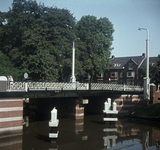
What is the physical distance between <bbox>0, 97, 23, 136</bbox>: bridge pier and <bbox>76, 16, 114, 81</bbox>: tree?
2756cm

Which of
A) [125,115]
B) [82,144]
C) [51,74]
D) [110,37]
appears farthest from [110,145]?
[110,37]

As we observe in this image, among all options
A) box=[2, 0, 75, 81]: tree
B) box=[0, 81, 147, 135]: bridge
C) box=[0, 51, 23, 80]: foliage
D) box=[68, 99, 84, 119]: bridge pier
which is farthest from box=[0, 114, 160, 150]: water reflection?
box=[2, 0, 75, 81]: tree

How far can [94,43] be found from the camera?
4916 centimetres

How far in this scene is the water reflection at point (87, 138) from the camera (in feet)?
53.5

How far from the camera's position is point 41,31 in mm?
37312

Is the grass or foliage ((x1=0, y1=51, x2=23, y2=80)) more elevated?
foliage ((x1=0, y1=51, x2=23, y2=80))

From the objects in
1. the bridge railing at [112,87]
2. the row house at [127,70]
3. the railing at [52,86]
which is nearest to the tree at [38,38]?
the bridge railing at [112,87]

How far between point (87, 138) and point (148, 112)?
14.5 meters

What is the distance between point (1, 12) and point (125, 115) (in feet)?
123

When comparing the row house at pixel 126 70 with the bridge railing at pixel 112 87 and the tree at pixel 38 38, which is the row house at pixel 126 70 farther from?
the bridge railing at pixel 112 87

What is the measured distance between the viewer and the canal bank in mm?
28350

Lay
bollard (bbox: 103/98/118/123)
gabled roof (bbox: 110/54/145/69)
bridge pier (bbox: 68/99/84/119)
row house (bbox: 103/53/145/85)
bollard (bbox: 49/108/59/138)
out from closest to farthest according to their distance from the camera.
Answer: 1. bollard (bbox: 49/108/59/138)
2. bollard (bbox: 103/98/118/123)
3. bridge pier (bbox: 68/99/84/119)
4. row house (bbox: 103/53/145/85)
5. gabled roof (bbox: 110/54/145/69)

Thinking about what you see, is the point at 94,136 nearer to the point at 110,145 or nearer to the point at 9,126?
the point at 110,145

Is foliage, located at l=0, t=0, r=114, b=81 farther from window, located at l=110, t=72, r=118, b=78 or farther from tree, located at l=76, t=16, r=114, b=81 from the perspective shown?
window, located at l=110, t=72, r=118, b=78
